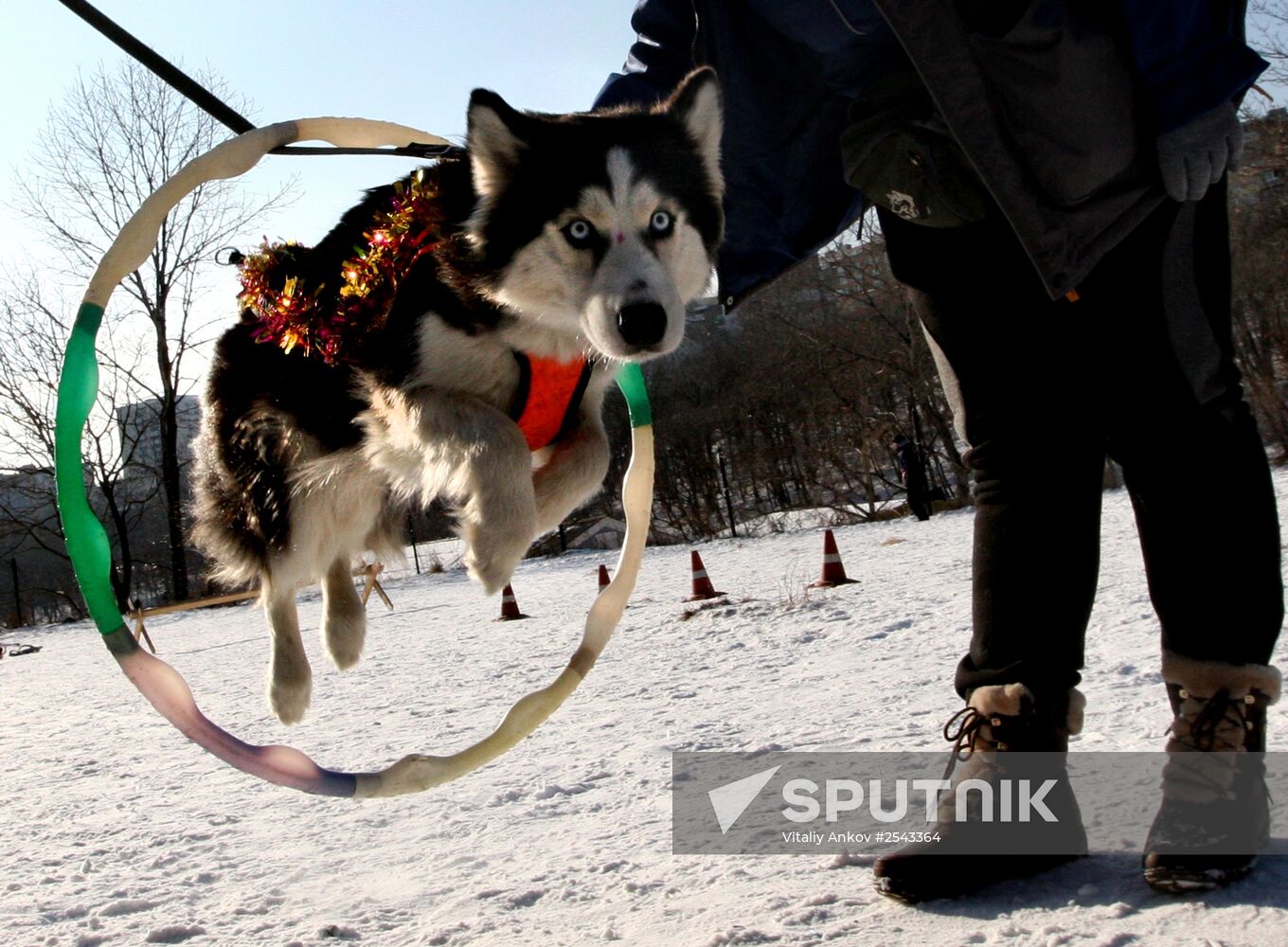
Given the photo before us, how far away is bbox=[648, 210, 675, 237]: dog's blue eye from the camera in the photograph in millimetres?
2154

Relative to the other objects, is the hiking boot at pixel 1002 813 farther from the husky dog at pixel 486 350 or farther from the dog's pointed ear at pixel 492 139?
the dog's pointed ear at pixel 492 139

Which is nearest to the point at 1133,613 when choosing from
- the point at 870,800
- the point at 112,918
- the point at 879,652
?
the point at 879,652

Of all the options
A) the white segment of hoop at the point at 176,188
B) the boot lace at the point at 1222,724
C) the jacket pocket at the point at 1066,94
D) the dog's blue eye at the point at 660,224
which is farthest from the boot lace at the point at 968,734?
the white segment of hoop at the point at 176,188

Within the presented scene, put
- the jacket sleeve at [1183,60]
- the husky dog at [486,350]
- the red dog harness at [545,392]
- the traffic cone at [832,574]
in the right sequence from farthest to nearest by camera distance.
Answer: the traffic cone at [832,574], the red dog harness at [545,392], the husky dog at [486,350], the jacket sleeve at [1183,60]

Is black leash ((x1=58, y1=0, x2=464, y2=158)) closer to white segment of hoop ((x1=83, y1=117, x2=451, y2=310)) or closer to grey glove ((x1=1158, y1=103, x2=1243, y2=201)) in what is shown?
white segment of hoop ((x1=83, y1=117, x2=451, y2=310))

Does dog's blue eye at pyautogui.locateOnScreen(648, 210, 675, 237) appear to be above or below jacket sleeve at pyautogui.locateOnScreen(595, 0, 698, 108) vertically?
below

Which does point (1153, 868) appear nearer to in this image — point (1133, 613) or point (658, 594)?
point (1133, 613)

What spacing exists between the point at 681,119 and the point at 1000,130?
828mm

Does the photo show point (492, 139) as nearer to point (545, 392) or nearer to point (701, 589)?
point (545, 392)

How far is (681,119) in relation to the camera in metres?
2.24

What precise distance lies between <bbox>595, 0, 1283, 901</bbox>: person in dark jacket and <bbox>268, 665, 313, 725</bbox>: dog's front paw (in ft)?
5.32

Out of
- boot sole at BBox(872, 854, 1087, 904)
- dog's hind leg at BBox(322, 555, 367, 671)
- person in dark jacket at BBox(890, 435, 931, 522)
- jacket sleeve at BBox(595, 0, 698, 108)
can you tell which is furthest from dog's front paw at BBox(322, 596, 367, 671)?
person in dark jacket at BBox(890, 435, 931, 522)

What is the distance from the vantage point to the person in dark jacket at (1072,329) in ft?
5.19

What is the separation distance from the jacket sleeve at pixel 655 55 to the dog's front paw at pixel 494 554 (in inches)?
43.6
